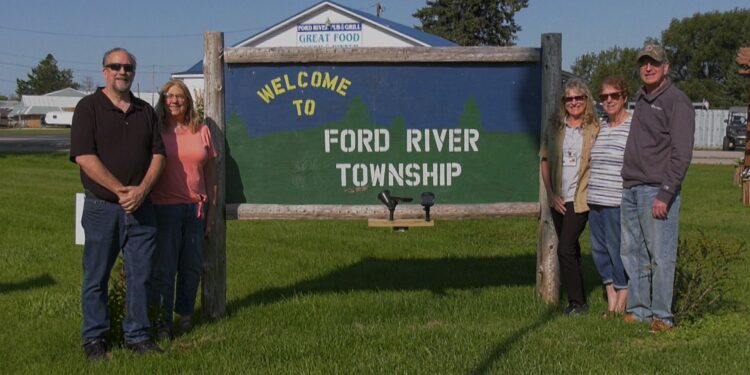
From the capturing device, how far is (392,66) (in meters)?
6.77

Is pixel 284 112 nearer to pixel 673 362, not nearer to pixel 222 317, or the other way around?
pixel 222 317

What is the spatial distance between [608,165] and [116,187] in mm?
3387

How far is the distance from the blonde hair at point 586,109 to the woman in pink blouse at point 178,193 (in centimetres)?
257

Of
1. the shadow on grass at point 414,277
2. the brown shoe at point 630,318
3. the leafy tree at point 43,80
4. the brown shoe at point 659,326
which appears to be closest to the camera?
the brown shoe at point 659,326

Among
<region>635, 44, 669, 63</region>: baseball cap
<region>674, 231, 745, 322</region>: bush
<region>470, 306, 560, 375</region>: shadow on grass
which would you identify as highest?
<region>635, 44, 669, 63</region>: baseball cap

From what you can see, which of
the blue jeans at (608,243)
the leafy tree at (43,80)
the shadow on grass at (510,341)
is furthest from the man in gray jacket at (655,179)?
the leafy tree at (43,80)

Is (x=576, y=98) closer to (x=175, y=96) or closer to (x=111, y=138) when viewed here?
(x=175, y=96)

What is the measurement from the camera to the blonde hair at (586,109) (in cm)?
650

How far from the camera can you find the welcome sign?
6746 millimetres

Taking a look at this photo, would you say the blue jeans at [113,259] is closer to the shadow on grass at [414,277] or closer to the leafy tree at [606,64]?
the shadow on grass at [414,277]

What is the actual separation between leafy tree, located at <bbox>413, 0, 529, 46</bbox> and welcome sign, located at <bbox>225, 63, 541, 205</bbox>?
6040 cm

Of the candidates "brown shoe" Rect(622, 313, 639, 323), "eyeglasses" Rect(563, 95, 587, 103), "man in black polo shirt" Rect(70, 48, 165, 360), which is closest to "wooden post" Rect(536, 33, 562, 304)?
"eyeglasses" Rect(563, 95, 587, 103)

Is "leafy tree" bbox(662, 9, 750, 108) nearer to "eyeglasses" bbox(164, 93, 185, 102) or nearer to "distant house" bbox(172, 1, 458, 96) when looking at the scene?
"distant house" bbox(172, 1, 458, 96)

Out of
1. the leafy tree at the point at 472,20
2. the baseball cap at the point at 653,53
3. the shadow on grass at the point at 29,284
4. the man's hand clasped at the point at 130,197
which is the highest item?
the leafy tree at the point at 472,20
